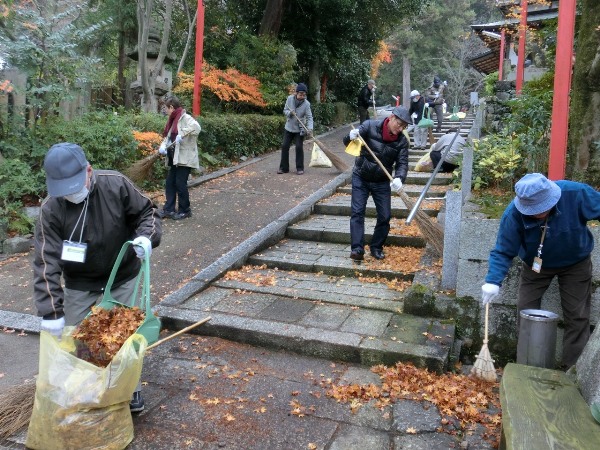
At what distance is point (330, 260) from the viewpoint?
6.43 meters

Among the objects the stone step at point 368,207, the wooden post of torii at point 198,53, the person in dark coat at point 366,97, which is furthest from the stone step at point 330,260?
the person in dark coat at point 366,97

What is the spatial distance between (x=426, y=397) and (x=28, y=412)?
2656 mm

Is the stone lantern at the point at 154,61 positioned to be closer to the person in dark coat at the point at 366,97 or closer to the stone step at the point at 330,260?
the person in dark coat at the point at 366,97

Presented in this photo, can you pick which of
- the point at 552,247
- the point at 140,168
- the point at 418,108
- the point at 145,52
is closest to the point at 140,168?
the point at 140,168

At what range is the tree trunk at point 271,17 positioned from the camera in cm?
1690

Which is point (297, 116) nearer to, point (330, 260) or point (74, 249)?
point (330, 260)

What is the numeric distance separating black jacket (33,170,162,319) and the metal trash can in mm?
2632

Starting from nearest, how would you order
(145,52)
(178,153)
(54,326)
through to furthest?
(54,326), (178,153), (145,52)

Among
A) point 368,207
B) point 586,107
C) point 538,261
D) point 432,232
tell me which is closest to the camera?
point 538,261

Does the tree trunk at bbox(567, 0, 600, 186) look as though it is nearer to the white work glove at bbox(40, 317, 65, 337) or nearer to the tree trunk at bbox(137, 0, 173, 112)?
the white work glove at bbox(40, 317, 65, 337)

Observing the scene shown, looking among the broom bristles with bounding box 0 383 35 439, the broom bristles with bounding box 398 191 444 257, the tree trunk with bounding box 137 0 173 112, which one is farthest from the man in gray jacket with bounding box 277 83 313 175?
the broom bristles with bounding box 0 383 35 439

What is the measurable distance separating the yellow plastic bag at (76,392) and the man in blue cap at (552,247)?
251cm

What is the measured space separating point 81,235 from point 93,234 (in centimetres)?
7

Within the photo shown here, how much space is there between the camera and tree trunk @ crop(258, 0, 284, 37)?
16.9m
